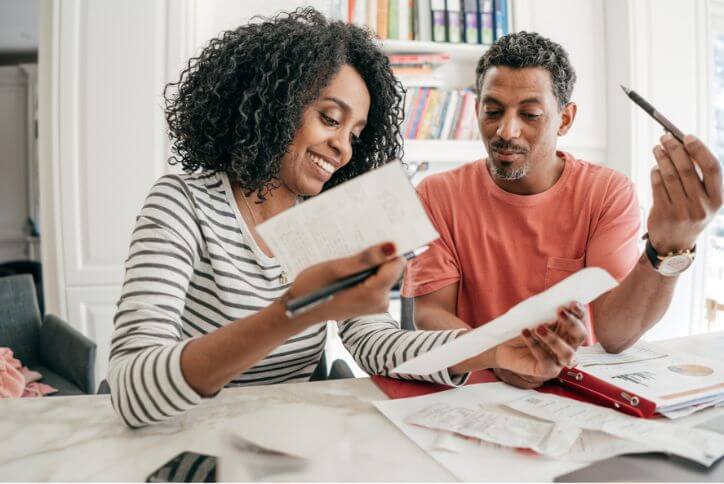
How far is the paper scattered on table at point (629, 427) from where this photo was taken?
2.13 ft

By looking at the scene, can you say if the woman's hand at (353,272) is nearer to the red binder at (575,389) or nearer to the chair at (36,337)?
the red binder at (575,389)

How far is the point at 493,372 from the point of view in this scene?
964 mm

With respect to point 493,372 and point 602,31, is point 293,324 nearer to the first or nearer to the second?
point 493,372

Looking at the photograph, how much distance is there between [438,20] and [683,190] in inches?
69.7

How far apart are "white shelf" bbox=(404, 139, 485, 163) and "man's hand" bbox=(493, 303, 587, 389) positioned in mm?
1665

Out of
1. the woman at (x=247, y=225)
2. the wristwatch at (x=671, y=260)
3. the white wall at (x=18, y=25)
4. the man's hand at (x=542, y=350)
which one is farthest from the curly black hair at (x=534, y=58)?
the white wall at (x=18, y=25)

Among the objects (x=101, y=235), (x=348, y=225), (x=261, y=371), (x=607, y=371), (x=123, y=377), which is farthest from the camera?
(x=101, y=235)

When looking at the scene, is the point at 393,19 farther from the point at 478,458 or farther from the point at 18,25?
the point at 18,25

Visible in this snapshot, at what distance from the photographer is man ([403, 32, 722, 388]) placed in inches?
52.1

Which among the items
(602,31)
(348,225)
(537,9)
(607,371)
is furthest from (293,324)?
(602,31)

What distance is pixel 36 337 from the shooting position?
223cm

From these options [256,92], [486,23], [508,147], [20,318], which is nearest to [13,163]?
[20,318]

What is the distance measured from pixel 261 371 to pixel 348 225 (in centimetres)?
52

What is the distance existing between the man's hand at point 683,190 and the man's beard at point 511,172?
1.32ft
